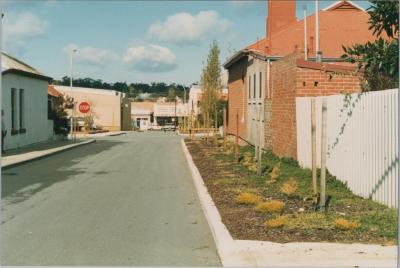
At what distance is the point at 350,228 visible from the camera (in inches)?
293

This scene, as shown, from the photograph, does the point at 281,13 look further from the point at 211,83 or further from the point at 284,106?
the point at 284,106

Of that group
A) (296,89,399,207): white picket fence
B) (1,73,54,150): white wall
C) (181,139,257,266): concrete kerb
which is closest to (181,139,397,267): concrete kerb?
(181,139,257,266): concrete kerb

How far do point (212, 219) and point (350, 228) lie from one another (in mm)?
2068

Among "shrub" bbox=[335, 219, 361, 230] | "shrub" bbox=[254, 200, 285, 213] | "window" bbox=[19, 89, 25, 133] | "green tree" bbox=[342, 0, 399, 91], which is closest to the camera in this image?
"shrub" bbox=[335, 219, 361, 230]

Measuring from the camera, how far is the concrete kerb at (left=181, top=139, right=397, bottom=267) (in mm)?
6113

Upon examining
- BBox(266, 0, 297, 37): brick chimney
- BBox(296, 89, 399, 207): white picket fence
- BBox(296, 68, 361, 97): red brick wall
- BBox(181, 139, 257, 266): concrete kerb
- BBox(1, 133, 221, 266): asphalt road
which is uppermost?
BBox(266, 0, 297, 37): brick chimney

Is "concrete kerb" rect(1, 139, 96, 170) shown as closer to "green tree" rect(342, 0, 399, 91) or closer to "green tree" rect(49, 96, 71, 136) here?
"green tree" rect(49, 96, 71, 136)

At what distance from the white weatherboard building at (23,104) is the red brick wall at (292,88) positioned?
12.0 meters

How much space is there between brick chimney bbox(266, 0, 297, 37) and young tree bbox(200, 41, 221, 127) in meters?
9.54

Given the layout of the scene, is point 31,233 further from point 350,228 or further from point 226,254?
point 350,228

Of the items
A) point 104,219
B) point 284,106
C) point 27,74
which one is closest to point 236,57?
point 27,74

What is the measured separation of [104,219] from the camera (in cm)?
919

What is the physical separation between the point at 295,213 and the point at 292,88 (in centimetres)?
724

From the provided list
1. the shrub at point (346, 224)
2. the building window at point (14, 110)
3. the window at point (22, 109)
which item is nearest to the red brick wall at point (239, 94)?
the building window at point (14, 110)
